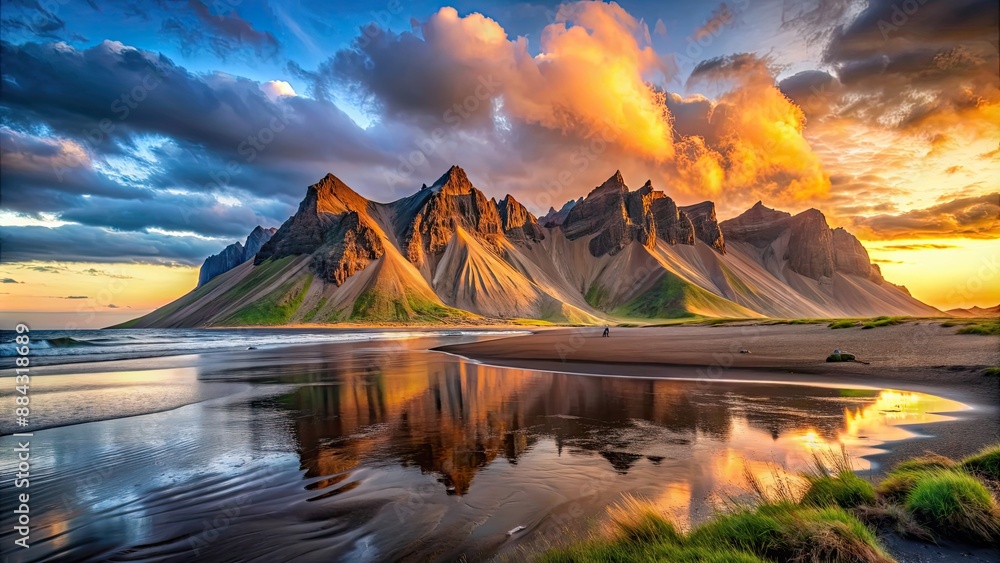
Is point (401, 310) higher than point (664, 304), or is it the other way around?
point (401, 310)

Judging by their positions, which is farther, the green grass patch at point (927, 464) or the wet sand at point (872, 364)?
the wet sand at point (872, 364)

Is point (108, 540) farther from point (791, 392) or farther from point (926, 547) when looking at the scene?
point (791, 392)

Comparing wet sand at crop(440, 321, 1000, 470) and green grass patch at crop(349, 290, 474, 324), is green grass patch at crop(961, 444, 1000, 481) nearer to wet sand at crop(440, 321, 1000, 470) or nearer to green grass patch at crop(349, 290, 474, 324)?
wet sand at crop(440, 321, 1000, 470)

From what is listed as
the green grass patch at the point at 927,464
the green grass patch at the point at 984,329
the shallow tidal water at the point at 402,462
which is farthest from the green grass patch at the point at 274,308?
the green grass patch at the point at 927,464

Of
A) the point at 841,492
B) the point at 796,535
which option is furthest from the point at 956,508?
the point at 796,535

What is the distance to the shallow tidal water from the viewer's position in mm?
7359

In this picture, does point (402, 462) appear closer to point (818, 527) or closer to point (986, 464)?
point (818, 527)

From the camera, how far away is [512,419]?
1591 centimetres

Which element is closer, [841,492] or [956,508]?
[956,508]

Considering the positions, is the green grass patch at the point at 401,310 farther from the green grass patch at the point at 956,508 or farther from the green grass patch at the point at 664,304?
the green grass patch at the point at 956,508

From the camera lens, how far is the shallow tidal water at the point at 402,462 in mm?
7359

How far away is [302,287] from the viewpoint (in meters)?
193

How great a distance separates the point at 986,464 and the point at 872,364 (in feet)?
79.7

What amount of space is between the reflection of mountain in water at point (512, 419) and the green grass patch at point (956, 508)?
527 cm
